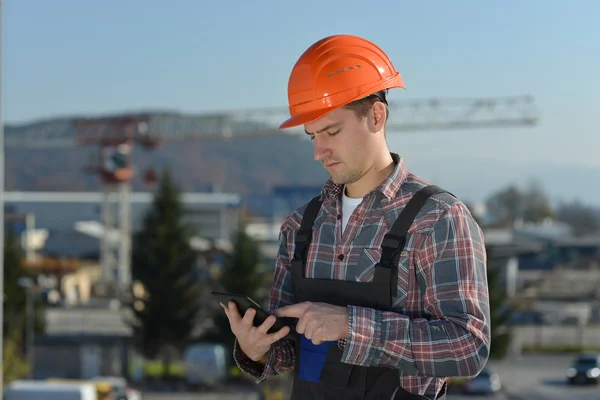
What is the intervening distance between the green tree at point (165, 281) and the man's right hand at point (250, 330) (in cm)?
2927

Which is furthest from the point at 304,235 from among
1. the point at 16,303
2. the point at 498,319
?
the point at 16,303

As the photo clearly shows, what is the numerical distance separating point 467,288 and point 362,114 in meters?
0.52

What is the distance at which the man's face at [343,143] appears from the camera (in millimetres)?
2279

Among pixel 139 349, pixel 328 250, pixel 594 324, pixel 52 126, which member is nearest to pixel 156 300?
pixel 139 349

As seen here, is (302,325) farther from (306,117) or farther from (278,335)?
(306,117)

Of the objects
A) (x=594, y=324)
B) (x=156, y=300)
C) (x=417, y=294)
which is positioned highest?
(x=417, y=294)

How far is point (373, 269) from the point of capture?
225cm

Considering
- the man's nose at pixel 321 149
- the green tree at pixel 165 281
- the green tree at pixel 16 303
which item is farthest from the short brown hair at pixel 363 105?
the green tree at pixel 16 303

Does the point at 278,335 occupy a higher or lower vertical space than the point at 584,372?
higher

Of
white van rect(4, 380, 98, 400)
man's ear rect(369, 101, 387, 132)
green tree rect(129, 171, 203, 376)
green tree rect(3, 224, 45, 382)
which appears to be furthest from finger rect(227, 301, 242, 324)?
green tree rect(3, 224, 45, 382)

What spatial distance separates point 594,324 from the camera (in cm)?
4625

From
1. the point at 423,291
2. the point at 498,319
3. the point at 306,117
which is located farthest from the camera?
the point at 498,319

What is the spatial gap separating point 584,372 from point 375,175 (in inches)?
1186

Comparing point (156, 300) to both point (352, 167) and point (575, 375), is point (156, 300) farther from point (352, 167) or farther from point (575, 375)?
point (352, 167)
